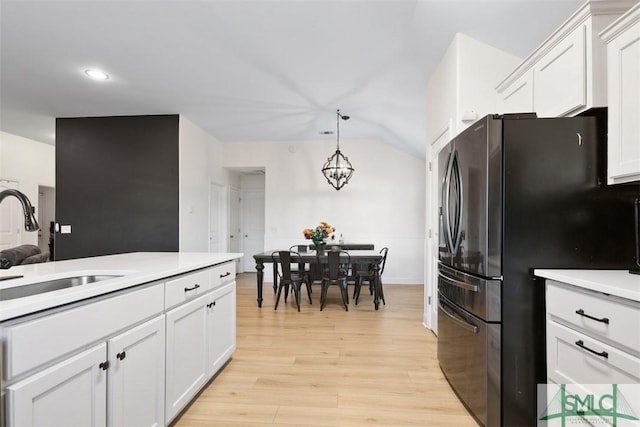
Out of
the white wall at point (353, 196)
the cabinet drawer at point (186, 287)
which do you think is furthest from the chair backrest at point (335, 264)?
the cabinet drawer at point (186, 287)

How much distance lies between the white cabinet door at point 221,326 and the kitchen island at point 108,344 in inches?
0.7

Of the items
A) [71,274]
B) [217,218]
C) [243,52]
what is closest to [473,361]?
[71,274]

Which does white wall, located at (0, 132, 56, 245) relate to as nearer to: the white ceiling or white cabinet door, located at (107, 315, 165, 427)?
the white ceiling

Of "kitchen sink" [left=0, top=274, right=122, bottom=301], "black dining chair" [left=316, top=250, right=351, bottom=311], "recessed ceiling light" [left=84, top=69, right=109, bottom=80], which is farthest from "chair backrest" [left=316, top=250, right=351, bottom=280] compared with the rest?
"recessed ceiling light" [left=84, top=69, right=109, bottom=80]

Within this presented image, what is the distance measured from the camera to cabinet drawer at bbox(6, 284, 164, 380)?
2.89 ft

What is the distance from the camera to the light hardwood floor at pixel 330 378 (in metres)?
1.83

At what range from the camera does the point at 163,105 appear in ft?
14.4

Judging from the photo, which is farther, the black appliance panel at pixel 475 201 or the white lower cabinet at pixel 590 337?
the black appliance panel at pixel 475 201

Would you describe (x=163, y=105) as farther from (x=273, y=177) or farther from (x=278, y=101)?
(x=273, y=177)

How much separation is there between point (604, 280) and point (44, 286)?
8.34 ft

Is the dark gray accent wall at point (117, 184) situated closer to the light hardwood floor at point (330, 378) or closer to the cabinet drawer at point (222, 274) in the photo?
the light hardwood floor at point (330, 378)

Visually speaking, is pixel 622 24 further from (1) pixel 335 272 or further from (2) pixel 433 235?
(1) pixel 335 272

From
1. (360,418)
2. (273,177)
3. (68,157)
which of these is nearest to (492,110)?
(360,418)

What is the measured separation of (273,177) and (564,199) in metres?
5.51
